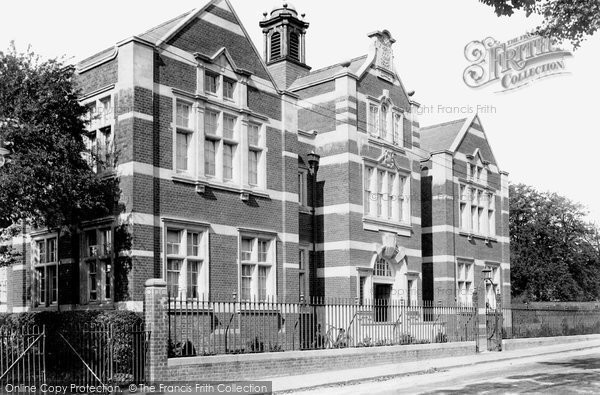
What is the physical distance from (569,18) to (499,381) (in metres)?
9.44

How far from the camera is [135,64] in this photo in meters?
21.2

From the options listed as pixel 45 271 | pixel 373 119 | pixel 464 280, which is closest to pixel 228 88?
pixel 373 119

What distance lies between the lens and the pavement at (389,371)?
18.4m

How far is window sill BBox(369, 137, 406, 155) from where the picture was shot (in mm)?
30333

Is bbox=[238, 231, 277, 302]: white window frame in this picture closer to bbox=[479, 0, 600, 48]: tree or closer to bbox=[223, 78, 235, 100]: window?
bbox=[223, 78, 235, 100]: window

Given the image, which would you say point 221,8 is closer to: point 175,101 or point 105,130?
point 175,101

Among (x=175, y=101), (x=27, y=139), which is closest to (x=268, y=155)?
(x=175, y=101)

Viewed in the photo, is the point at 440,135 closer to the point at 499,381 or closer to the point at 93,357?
the point at 499,381

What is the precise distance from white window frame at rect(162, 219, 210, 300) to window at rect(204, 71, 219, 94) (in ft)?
14.9

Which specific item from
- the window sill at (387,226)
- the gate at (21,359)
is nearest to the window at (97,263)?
the gate at (21,359)

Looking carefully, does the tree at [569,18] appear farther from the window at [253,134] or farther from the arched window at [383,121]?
the arched window at [383,121]

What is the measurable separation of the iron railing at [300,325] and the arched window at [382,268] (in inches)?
46.1

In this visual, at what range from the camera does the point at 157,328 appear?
1727 centimetres

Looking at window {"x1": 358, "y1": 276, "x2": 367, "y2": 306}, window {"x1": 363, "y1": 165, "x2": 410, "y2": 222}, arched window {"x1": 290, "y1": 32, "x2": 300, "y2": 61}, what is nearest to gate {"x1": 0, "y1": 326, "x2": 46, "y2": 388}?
window {"x1": 358, "y1": 276, "x2": 367, "y2": 306}
